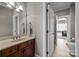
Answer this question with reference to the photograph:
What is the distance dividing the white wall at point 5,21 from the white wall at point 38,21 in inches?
42.1

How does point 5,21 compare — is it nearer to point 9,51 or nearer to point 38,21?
point 9,51

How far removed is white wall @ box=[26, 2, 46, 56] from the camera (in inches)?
131

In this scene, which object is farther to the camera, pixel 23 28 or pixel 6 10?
pixel 23 28

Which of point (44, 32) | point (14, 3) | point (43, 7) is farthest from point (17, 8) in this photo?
point (44, 32)

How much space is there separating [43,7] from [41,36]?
1.02 m

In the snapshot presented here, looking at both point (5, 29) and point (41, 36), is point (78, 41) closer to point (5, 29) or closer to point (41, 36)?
point (41, 36)

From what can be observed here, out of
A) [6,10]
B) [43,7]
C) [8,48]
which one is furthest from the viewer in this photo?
[43,7]

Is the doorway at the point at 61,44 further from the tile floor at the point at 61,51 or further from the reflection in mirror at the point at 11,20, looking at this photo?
the reflection in mirror at the point at 11,20

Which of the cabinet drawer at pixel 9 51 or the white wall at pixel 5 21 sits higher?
the white wall at pixel 5 21

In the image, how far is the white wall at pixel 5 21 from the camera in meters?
2.51

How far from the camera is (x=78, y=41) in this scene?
2.62 m

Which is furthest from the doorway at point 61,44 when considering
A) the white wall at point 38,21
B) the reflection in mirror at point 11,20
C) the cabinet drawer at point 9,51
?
the cabinet drawer at point 9,51

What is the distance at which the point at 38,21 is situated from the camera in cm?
360

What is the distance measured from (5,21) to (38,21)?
52.1 inches
